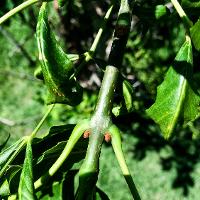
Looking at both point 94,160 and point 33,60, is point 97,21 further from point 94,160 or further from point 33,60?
point 94,160

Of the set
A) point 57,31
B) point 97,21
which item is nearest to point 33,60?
point 57,31

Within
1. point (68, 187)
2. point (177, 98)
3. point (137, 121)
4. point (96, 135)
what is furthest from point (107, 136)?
point (137, 121)

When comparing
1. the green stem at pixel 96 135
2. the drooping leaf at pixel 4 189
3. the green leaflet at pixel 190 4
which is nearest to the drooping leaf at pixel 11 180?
the drooping leaf at pixel 4 189

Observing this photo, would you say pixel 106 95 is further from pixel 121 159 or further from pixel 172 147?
pixel 172 147

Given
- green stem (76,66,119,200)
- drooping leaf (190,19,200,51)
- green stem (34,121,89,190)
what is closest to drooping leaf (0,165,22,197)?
green stem (34,121,89,190)

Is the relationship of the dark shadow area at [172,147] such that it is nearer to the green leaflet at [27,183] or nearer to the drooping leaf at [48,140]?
the drooping leaf at [48,140]
